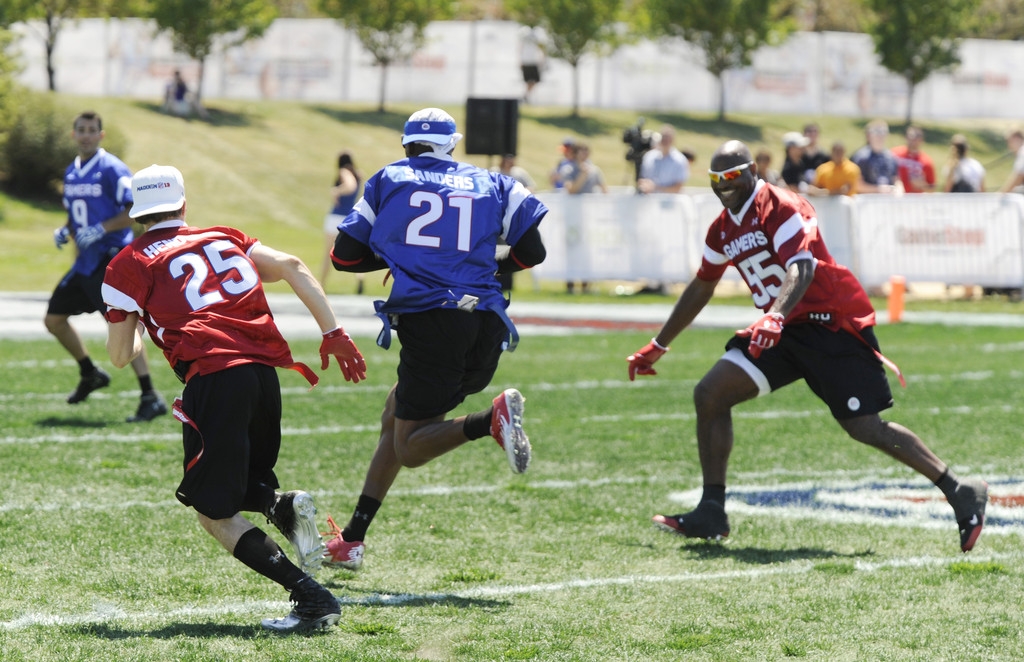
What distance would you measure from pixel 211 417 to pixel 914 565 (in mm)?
3165

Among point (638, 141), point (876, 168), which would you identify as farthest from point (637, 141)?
point (876, 168)

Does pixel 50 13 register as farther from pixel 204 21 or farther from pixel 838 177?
pixel 838 177

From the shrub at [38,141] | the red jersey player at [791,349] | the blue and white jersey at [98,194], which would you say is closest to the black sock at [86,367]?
the blue and white jersey at [98,194]

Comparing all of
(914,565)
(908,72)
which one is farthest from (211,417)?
(908,72)

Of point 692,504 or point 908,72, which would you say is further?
point 908,72

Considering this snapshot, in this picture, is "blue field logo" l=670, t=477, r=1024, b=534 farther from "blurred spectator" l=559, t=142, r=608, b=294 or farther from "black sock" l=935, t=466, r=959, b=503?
"blurred spectator" l=559, t=142, r=608, b=294

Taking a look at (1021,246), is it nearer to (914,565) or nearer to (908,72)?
(914,565)

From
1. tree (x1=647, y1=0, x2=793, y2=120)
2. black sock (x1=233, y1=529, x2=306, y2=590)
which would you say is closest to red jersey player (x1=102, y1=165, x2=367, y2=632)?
black sock (x1=233, y1=529, x2=306, y2=590)

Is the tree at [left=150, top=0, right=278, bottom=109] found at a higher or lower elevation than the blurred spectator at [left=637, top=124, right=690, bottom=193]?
higher

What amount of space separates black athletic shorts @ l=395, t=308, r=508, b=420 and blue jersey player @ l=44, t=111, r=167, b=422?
4.53 m

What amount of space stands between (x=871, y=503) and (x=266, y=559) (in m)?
3.83

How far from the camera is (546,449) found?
917cm

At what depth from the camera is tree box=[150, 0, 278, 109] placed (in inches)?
1586

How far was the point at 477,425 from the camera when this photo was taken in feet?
19.1
